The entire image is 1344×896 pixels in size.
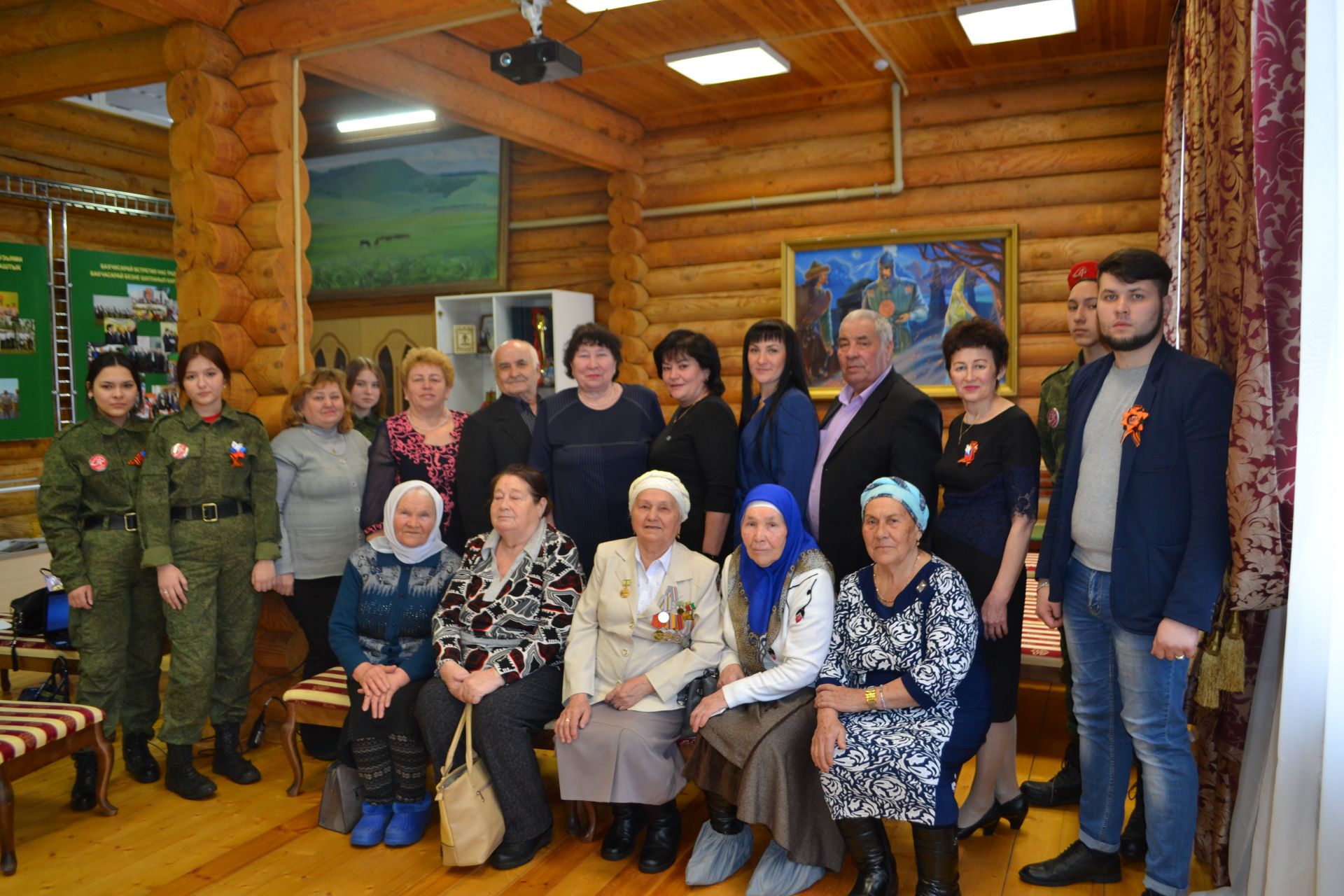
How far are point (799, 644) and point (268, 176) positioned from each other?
10.1ft

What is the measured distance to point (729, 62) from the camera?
5770 mm

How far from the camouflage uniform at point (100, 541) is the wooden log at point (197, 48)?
62.3 inches

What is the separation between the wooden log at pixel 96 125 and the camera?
20.6 feet

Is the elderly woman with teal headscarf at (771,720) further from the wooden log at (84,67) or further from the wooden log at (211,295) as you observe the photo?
the wooden log at (84,67)

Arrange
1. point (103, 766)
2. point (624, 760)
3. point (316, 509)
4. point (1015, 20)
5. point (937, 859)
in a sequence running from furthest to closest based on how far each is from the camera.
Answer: point (1015, 20) → point (316, 509) → point (103, 766) → point (624, 760) → point (937, 859)

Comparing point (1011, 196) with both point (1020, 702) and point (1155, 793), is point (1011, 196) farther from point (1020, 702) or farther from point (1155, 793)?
point (1155, 793)

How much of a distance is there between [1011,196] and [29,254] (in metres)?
6.11

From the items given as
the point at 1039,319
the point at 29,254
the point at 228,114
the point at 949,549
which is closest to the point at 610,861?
the point at 949,549

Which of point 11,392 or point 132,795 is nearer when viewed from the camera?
point 132,795

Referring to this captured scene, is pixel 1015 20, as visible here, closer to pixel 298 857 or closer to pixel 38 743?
pixel 298 857

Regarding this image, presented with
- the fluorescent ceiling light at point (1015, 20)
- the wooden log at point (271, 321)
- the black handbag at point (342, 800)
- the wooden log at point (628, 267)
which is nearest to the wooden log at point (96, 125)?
the wooden log at point (271, 321)

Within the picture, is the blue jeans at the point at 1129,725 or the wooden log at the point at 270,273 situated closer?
the blue jeans at the point at 1129,725

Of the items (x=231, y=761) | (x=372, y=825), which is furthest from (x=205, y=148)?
(x=372, y=825)

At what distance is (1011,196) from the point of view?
6191 millimetres
